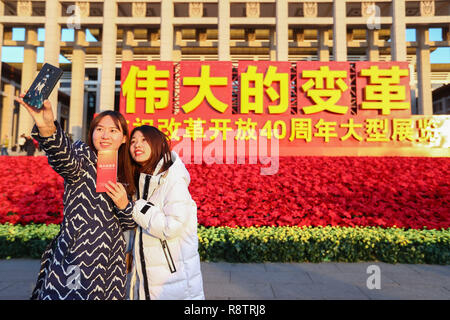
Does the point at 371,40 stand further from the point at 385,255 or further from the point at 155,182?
the point at 155,182

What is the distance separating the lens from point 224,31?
1959 cm

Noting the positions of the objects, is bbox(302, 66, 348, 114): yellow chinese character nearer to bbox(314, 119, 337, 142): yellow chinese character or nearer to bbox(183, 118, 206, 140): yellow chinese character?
bbox(314, 119, 337, 142): yellow chinese character

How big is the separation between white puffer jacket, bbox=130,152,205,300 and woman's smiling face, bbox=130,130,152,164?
14cm

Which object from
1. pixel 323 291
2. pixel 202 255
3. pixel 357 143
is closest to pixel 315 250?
pixel 323 291

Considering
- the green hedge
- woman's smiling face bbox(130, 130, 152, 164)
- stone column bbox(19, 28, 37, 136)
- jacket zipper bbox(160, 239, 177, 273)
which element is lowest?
the green hedge

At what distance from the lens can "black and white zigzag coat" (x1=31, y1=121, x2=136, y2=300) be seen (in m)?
1.52

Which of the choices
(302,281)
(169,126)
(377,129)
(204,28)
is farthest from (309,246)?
(204,28)

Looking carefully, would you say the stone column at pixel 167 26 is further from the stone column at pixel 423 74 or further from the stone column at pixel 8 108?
the stone column at pixel 423 74

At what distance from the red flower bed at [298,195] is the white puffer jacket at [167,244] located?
286 cm

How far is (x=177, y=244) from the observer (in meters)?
1.57

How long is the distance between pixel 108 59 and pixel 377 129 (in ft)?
58.1

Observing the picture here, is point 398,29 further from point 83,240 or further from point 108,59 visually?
point 83,240

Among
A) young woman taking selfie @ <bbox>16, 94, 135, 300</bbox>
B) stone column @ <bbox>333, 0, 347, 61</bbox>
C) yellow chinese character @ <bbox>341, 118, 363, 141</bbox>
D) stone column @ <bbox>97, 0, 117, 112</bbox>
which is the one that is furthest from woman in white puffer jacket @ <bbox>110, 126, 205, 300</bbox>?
stone column @ <bbox>333, 0, 347, 61</bbox>
